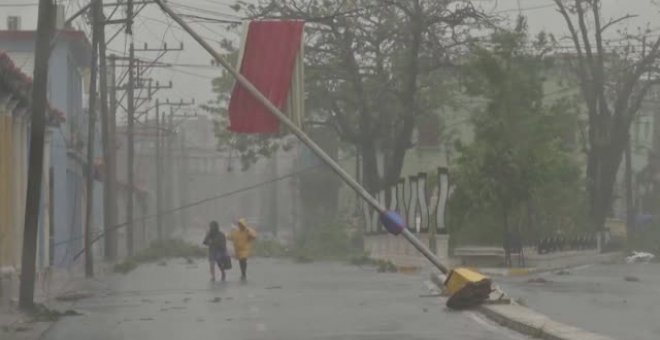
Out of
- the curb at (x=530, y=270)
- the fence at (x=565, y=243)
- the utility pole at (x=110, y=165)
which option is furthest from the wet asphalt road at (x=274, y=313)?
the utility pole at (x=110, y=165)

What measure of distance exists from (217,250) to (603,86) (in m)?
26.7

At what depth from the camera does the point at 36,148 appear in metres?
24.0

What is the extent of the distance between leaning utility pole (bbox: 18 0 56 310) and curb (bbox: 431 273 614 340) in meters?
7.56

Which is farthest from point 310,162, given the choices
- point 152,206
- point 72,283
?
point 72,283

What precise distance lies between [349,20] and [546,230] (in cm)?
1088

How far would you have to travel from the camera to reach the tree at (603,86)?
5706 centimetres

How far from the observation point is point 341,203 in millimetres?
92812

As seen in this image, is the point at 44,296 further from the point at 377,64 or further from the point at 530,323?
the point at 377,64

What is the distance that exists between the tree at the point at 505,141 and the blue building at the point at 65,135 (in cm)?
1300

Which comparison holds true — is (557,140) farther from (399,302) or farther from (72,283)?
(399,302)

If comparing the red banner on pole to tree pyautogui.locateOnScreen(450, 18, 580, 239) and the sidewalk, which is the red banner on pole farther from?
tree pyautogui.locateOnScreen(450, 18, 580, 239)

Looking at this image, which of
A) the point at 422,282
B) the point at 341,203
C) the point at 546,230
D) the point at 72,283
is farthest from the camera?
the point at 341,203

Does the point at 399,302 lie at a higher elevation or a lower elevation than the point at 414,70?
lower

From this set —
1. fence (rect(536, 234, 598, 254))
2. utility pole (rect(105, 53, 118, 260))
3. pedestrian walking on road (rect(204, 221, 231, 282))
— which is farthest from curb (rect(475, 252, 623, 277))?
utility pole (rect(105, 53, 118, 260))
